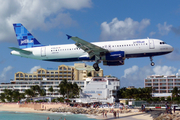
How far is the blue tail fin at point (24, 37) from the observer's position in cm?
5662

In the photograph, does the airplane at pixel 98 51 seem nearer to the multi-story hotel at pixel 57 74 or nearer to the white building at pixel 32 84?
the white building at pixel 32 84

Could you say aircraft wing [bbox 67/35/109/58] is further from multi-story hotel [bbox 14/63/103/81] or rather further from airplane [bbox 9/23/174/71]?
multi-story hotel [bbox 14/63/103/81]

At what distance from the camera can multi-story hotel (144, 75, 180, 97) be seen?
508 ft

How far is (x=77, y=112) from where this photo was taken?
84938 millimetres

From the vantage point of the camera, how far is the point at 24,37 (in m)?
58.8

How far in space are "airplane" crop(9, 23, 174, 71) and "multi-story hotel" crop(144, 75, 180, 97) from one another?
4328 inches

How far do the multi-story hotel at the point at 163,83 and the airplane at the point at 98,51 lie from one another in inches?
4328

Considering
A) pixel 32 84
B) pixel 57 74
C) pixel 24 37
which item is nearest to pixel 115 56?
pixel 24 37

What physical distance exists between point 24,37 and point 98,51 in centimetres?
2032

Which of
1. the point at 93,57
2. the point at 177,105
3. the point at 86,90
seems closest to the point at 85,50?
the point at 93,57

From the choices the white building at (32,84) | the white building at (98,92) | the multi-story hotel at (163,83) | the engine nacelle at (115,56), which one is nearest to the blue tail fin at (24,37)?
the engine nacelle at (115,56)

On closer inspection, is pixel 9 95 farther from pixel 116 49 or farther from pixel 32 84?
pixel 116 49

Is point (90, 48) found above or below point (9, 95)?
above

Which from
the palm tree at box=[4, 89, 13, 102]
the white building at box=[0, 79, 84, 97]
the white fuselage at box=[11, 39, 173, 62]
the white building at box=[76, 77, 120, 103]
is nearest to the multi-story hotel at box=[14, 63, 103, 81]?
the white building at box=[0, 79, 84, 97]
